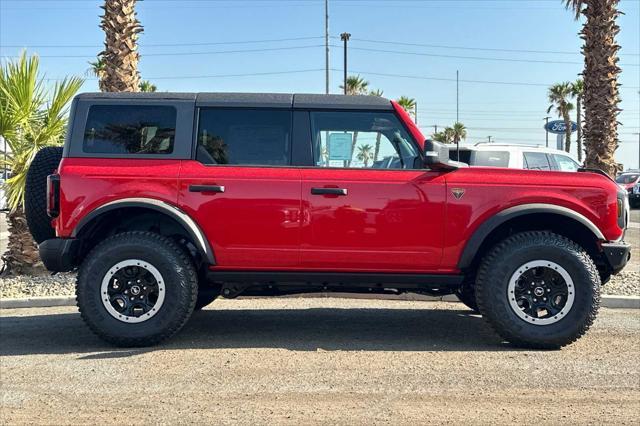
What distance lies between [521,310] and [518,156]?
980cm

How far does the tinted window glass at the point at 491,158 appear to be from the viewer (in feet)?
45.5

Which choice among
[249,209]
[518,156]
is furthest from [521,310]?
[518,156]

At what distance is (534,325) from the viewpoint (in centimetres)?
504

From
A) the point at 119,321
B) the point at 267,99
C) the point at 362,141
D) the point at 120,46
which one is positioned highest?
the point at 120,46

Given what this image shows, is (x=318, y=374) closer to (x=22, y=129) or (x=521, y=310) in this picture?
(x=521, y=310)

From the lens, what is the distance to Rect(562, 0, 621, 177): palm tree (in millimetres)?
10438

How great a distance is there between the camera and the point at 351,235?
505cm

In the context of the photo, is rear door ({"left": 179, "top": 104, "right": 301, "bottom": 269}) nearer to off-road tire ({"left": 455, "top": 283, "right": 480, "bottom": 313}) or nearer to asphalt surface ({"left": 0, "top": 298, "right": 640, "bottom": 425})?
asphalt surface ({"left": 0, "top": 298, "right": 640, "bottom": 425})

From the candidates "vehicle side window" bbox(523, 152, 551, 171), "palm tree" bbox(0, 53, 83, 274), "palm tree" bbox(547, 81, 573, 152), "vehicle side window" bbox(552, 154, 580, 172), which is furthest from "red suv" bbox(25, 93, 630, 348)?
"palm tree" bbox(547, 81, 573, 152)

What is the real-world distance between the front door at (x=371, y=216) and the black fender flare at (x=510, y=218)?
26 cm

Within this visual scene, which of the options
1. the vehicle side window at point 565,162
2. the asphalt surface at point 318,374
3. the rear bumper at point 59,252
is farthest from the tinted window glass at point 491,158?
the rear bumper at point 59,252

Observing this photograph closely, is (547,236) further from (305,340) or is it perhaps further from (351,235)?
(305,340)

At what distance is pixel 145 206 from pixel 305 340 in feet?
5.98

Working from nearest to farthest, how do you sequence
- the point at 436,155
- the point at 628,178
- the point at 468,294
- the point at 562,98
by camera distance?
1. the point at 436,155
2. the point at 468,294
3. the point at 628,178
4. the point at 562,98
